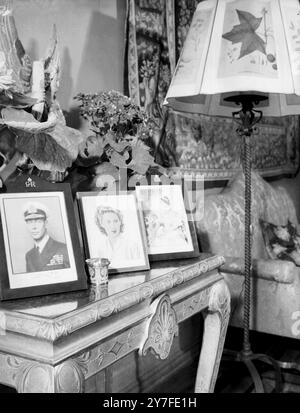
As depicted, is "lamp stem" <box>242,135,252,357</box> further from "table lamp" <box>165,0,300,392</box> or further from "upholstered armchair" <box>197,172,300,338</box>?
"table lamp" <box>165,0,300,392</box>

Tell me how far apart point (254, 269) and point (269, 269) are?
0.08m

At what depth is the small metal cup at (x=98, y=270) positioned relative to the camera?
4.00 feet

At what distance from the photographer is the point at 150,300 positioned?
1.28 metres

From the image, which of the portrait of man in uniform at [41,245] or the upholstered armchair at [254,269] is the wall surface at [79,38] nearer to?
the portrait of man in uniform at [41,245]

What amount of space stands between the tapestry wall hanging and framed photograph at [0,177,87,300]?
1.11 m

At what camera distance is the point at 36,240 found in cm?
117

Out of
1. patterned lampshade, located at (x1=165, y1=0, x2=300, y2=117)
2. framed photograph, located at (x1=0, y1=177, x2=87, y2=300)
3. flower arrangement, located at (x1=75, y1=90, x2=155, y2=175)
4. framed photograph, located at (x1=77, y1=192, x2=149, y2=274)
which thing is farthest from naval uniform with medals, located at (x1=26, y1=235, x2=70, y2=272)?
patterned lampshade, located at (x1=165, y1=0, x2=300, y2=117)

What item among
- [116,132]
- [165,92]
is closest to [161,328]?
[116,132]

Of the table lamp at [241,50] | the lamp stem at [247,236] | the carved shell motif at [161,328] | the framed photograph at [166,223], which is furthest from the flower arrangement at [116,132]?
the lamp stem at [247,236]

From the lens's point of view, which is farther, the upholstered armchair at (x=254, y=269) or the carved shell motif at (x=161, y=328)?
the upholstered armchair at (x=254, y=269)

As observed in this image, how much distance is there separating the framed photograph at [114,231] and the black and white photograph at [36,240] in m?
0.12

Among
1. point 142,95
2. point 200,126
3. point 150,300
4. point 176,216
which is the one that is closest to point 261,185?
point 200,126

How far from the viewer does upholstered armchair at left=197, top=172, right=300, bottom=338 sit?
231cm
